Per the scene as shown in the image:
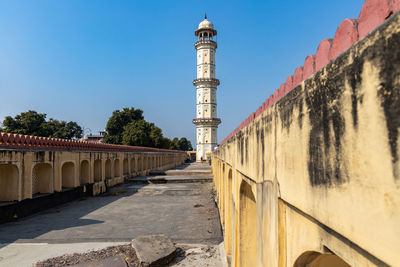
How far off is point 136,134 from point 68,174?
1040 inches

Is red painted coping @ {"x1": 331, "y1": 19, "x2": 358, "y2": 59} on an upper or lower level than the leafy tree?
lower

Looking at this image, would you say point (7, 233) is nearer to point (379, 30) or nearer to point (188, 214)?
point (188, 214)

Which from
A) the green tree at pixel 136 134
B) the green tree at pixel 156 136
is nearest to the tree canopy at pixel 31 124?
the green tree at pixel 136 134

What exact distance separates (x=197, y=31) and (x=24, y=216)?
1810 inches

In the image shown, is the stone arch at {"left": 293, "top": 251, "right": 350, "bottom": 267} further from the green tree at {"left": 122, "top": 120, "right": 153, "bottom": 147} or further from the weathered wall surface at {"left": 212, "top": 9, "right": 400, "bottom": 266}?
the green tree at {"left": 122, "top": 120, "right": 153, "bottom": 147}

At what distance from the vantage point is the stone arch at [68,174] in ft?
47.3

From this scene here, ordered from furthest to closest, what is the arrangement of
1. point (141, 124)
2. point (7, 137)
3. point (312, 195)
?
point (141, 124) < point (7, 137) < point (312, 195)

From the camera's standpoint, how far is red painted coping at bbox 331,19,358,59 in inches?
49.3

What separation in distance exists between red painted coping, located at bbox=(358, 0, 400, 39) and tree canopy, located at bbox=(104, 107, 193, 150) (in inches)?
1609

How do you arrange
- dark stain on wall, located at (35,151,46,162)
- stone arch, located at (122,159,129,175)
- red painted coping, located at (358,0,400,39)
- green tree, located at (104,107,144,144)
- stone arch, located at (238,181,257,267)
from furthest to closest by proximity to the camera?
green tree, located at (104,107,144,144)
stone arch, located at (122,159,129,175)
dark stain on wall, located at (35,151,46,162)
stone arch, located at (238,181,257,267)
red painted coping, located at (358,0,400,39)

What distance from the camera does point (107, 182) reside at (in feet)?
59.5

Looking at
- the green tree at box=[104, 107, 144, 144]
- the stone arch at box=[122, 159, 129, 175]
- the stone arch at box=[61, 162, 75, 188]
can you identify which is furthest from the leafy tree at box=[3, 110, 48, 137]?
the stone arch at box=[61, 162, 75, 188]

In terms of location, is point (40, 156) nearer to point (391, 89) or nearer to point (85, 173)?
point (85, 173)

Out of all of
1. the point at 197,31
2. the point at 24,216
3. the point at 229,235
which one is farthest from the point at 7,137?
the point at 197,31
